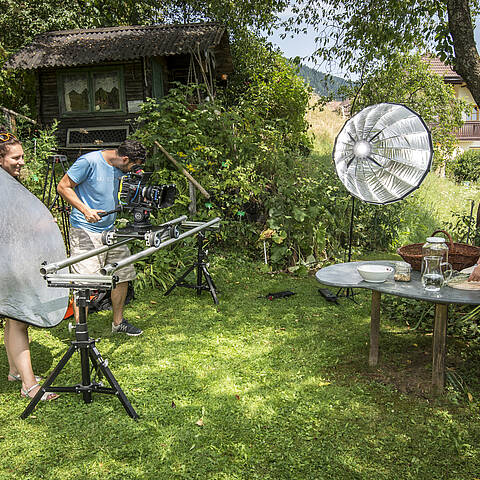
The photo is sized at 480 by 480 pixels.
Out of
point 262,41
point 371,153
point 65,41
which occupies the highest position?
point 262,41

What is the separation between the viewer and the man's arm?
3.50m

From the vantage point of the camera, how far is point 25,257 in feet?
9.31

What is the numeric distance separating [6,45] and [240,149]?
11.3m

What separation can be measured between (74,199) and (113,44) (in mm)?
9829

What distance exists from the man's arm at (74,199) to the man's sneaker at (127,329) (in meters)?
1.37

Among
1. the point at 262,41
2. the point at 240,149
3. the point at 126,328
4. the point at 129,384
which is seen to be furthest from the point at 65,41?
the point at 129,384

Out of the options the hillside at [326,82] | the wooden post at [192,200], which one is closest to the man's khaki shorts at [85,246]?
the wooden post at [192,200]

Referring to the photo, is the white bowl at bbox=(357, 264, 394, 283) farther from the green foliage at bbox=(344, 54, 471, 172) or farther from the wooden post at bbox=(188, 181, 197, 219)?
the green foliage at bbox=(344, 54, 471, 172)

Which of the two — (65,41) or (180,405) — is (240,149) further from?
(65,41)

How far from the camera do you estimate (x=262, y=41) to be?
1639 cm

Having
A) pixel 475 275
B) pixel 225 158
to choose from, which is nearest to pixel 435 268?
pixel 475 275

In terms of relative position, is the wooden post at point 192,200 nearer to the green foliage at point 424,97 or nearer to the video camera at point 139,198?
the video camera at point 139,198

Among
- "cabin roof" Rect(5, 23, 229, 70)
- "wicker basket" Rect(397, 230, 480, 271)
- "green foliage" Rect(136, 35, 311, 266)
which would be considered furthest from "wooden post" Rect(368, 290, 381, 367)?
"cabin roof" Rect(5, 23, 229, 70)

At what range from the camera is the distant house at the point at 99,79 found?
11.7 metres
